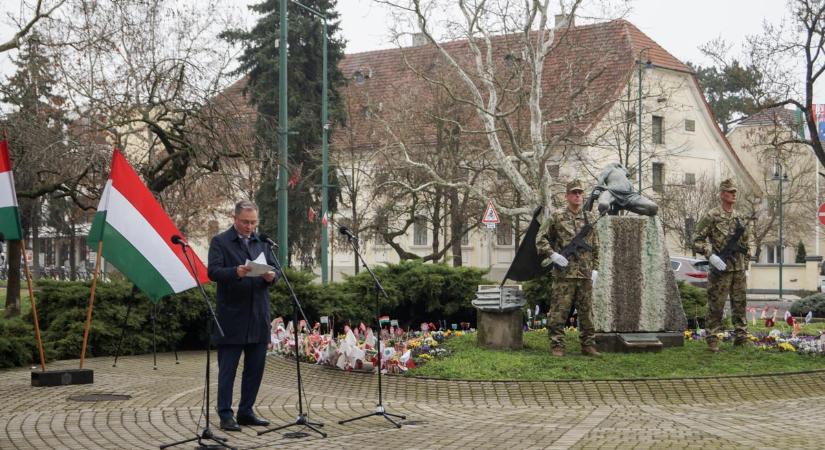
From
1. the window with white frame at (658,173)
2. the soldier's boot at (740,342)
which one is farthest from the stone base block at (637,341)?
the window with white frame at (658,173)

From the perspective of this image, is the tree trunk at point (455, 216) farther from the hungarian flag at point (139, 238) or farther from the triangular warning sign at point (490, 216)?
the hungarian flag at point (139, 238)

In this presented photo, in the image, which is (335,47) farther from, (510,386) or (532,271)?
(510,386)

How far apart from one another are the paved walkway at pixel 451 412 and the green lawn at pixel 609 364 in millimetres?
430

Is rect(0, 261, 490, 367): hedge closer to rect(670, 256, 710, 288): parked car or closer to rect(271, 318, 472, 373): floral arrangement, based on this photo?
rect(271, 318, 472, 373): floral arrangement

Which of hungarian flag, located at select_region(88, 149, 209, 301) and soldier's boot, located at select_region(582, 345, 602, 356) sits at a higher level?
hungarian flag, located at select_region(88, 149, 209, 301)

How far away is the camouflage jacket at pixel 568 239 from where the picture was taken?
43.9 ft

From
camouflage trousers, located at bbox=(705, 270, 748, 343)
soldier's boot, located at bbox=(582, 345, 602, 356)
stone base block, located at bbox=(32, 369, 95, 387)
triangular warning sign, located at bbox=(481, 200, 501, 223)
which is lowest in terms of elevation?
stone base block, located at bbox=(32, 369, 95, 387)

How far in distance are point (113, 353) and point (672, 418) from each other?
801cm

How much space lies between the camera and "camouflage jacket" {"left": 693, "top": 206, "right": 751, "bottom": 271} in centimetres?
1398

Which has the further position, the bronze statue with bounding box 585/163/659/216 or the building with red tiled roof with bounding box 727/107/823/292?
the building with red tiled roof with bounding box 727/107/823/292

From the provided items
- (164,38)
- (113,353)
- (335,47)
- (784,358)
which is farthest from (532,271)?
(335,47)

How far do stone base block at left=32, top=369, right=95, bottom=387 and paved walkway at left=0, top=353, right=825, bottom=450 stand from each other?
15 centimetres

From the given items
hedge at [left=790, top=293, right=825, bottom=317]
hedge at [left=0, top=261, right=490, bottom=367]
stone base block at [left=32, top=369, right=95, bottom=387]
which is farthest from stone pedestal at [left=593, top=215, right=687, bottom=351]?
hedge at [left=790, top=293, right=825, bottom=317]

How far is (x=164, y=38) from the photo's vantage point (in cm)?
3575
